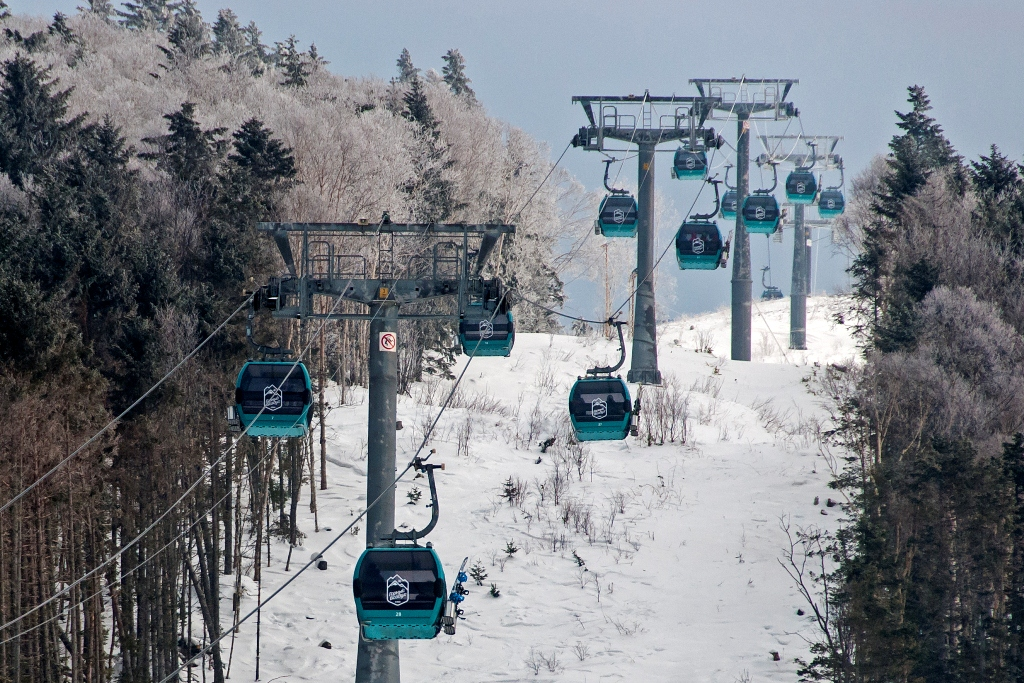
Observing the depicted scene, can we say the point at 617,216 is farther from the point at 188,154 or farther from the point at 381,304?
the point at 188,154

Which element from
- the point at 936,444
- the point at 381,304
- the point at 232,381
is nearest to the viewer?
the point at 381,304

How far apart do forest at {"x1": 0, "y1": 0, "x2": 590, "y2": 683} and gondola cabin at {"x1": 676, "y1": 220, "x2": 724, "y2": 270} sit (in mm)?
9191

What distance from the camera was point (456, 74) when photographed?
72.1 m

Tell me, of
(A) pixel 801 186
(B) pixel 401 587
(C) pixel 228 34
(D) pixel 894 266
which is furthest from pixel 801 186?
(C) pixel 228 34

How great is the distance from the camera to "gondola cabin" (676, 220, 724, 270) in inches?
1029

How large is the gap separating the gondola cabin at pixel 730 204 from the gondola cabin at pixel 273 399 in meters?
30.2

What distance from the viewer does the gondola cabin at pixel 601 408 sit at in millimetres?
19641

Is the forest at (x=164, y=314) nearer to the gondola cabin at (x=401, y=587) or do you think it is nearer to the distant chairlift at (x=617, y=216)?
the gondola cabin at (x=401, y=587)

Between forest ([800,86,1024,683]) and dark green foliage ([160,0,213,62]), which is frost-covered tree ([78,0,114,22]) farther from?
forest ([800,86,1024,683])

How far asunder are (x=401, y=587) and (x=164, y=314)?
48.5 feet

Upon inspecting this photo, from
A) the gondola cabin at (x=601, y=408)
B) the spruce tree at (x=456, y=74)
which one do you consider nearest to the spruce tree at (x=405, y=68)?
the spruce tree at (x=456, y=74)

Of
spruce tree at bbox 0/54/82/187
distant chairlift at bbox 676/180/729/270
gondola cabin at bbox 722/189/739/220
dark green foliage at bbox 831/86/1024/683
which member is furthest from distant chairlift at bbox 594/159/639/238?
spruce tree at bbox 0/54/82/187

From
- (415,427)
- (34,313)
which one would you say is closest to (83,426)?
(34,313)

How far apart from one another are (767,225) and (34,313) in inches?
679
